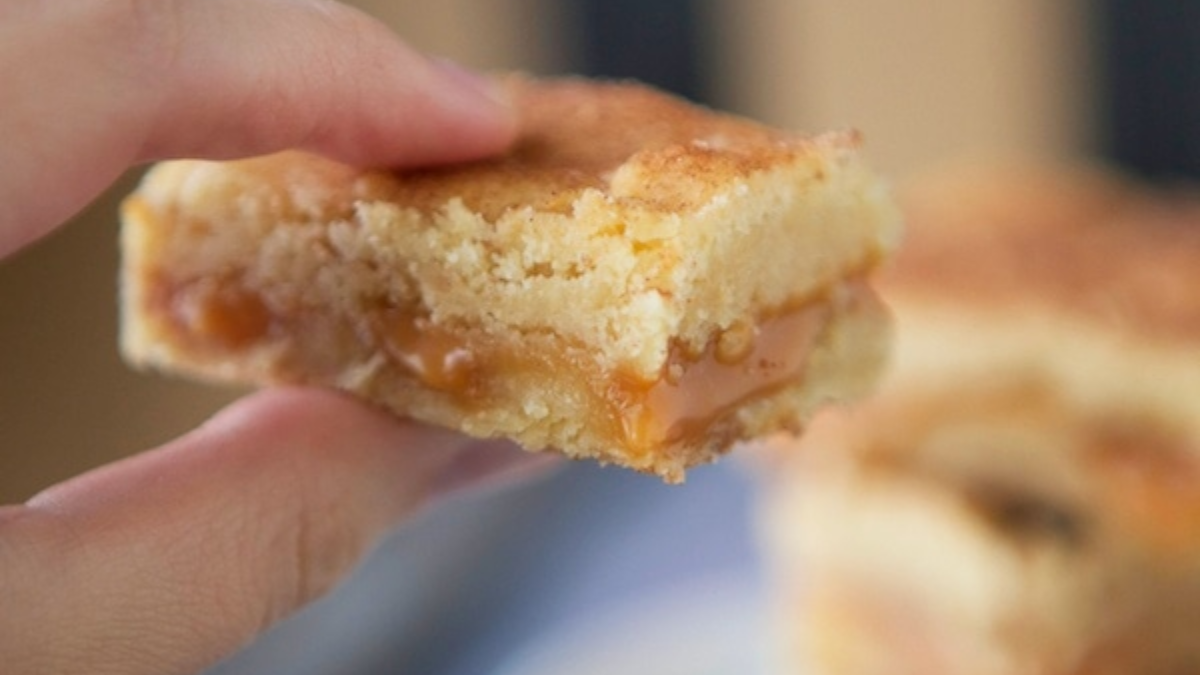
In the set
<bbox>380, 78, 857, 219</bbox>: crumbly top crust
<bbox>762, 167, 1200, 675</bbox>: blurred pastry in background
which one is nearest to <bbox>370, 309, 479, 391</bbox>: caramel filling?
<bbox>380, 78, 857, 219</bbox>: crumbly top crust

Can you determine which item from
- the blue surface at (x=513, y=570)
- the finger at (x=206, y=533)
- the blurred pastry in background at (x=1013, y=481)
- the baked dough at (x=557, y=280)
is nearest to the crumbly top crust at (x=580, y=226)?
the baked dough at (x=557, y=280)

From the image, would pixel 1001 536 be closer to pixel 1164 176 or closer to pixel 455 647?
pixel 455 647

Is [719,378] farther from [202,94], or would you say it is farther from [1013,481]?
[1013,481]

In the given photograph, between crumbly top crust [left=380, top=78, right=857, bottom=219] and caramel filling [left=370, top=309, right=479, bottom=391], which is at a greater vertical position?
crumbly top crust [left=380, top=78, right=857, bottom=219]

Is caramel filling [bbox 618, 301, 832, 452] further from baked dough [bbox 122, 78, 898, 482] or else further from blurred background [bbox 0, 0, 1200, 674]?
blurred background [bbox 0, 0, 1200, 674]

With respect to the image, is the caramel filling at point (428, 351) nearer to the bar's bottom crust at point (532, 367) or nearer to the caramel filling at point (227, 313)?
the bar's bottom crust at point (532, 367)

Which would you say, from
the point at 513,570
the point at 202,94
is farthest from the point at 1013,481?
the point at 202,94
